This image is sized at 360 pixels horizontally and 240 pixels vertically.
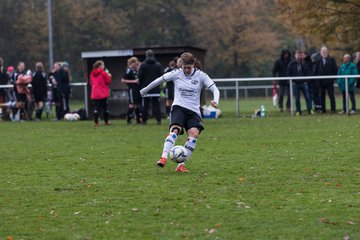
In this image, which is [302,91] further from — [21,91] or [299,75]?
[21,91]

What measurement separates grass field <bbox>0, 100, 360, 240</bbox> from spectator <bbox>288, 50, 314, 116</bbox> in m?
7.29

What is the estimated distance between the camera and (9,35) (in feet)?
204

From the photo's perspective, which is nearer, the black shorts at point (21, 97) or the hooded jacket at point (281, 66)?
the black shorts at point (21, 97)

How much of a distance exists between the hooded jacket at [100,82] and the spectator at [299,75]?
6.27 meters

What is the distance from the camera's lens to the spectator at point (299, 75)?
2773cm

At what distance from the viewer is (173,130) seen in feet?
45.3

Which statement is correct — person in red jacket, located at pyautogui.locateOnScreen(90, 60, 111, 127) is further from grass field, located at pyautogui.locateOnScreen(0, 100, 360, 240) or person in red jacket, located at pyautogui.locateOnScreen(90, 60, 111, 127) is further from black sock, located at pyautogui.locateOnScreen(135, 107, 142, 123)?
grass field, located at pyautogui.locateOnScreen(0, 100, 360, 240)

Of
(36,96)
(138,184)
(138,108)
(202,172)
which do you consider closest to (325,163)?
(202,172)

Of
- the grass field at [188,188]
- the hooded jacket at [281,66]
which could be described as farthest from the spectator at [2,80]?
the grass field at [188,188]

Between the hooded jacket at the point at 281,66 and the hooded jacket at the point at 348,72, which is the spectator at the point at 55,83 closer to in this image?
the hooded jacket at the point at 281,66

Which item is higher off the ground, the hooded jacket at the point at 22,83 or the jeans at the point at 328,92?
the hooded jacket at the point at 22,83

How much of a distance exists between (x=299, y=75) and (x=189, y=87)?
15.0 m

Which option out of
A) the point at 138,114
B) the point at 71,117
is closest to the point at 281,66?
the point at 138,114

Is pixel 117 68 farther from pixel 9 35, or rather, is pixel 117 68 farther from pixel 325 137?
pixel 9 35
